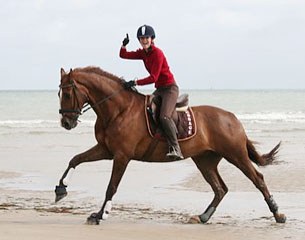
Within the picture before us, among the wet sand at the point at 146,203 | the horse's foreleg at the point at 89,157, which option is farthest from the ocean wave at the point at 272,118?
the horse's foreleg at the point at 89,157

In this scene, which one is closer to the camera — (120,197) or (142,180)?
(120,197)

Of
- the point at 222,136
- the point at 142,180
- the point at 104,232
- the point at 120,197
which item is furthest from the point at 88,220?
the point at 142,180

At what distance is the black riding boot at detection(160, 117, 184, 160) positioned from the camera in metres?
8.47

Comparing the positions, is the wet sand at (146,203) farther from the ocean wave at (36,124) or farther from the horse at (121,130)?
the ocean wave at (36,124)

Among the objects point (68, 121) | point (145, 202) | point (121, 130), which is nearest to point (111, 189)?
point (121, 130)

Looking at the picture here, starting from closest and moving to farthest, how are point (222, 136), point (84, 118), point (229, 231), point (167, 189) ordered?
point (229, 231) < point (222, 136) < point (167, 189) < point (84, 118)

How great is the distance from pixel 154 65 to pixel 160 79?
1.34ft

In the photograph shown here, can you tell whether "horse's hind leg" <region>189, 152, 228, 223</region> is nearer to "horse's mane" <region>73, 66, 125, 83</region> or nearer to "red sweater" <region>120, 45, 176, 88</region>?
"red sweater" <region>120, 45, 176, 88</region>

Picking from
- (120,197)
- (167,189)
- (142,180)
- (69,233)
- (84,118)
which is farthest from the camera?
(84,118)

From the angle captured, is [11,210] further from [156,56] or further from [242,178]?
[242,178]

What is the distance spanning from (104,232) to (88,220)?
0.61m

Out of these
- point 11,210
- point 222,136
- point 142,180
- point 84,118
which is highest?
point 222,136

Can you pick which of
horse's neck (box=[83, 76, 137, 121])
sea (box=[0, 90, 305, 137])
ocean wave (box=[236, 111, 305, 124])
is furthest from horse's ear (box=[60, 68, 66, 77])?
ocean wave (box=[236, 111, 305, 124])

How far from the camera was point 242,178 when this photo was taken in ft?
44.9
